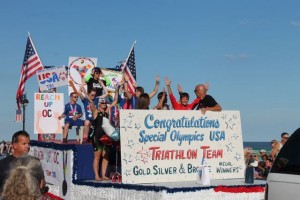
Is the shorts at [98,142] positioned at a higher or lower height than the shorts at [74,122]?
lower

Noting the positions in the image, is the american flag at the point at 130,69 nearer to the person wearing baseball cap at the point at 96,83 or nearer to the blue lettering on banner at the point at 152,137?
the person wearing baseball cap at the point at 96,83

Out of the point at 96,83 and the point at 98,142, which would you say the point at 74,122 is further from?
the point at 98,142

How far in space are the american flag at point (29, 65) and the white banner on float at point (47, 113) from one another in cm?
287

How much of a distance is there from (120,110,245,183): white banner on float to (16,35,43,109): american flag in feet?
31.4

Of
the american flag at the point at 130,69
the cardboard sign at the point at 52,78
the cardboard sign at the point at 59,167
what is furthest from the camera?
the american flag at the point at 130,69

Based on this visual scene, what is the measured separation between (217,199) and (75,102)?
5854 millimetres

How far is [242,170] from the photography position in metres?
13.7

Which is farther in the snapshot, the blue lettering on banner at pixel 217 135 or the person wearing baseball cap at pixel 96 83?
the person wearing baseball cap at pixel 96 83

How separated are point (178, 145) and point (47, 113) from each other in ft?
22.5

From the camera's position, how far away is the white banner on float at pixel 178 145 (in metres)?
11.8

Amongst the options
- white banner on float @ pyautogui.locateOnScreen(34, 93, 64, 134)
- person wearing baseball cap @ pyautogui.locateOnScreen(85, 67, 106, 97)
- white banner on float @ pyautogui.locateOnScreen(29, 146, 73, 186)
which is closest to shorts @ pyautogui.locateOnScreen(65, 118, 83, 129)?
person wearing baseball cap @ pyautogui.locateOnScreen(85, 67, 106, 97)

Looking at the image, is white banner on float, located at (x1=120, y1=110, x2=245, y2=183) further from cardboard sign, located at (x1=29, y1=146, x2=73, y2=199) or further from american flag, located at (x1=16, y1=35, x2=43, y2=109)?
american flag, located at (x1=16, y1=35, x2=43, y2=109)

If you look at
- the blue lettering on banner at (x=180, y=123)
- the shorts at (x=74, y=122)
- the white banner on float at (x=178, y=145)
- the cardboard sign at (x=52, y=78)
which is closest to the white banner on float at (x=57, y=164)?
the shorts at (x=74, y=122)

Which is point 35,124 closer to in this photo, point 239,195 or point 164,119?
point 164,119
